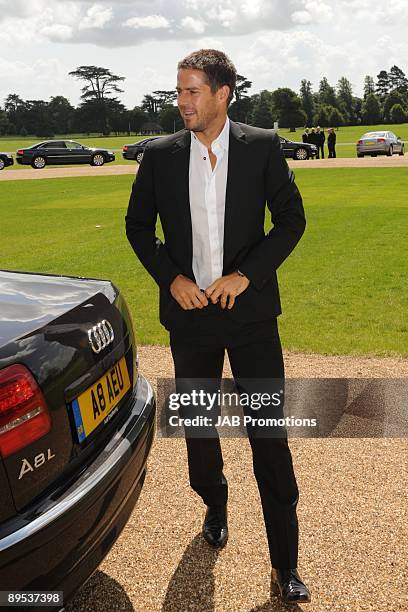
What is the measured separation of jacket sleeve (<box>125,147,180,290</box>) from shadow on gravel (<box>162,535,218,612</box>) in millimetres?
1233

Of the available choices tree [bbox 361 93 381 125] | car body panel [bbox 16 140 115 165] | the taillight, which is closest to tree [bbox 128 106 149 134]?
tree [bbox 361 93 381 125]

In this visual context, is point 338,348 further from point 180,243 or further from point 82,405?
point 82,405

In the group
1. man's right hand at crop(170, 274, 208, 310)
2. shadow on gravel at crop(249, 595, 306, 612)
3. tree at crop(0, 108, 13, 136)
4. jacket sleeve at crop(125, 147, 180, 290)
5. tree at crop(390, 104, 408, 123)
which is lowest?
shadow on gravel at crop(249, 595, 306, 612)

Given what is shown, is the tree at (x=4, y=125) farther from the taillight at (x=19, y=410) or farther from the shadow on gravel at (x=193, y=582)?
the taillight at (x=19, y=410)

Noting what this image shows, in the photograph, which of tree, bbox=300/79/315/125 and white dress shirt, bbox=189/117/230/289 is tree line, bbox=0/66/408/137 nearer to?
tree, bbox=300/79/315/125

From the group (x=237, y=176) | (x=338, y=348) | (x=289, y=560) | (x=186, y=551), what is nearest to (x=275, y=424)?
(x=289, y=560)

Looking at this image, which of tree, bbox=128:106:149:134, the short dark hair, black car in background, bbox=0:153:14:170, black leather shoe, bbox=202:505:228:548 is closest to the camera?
the short dark hair

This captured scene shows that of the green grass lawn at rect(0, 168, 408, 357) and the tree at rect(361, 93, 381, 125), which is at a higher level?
the tree at rect(361, 93, 381, 125)

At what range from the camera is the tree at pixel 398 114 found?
83688 millimetres

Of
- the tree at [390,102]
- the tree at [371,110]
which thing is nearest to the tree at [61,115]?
the tree at [371,110]

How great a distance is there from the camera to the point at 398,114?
8462 cm

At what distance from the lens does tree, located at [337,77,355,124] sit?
296 ft

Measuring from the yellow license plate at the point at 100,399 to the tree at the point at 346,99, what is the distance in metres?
92.4

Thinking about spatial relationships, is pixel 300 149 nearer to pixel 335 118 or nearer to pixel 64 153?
pixel 64 153
